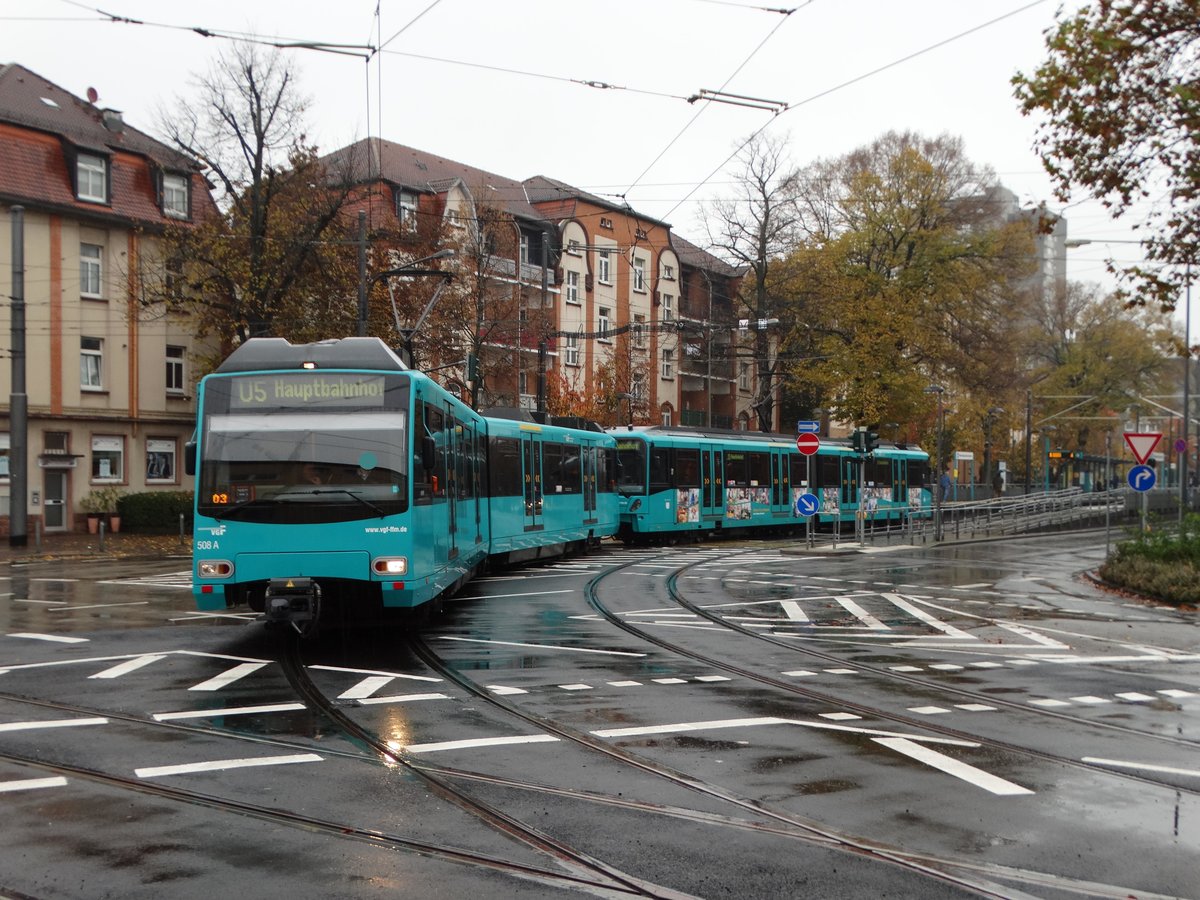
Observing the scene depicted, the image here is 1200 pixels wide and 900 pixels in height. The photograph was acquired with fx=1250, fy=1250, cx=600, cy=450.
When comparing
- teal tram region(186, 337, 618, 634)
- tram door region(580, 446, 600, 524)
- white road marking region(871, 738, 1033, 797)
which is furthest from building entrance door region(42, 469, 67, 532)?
white road marking region(871, 738, 1033, 797)

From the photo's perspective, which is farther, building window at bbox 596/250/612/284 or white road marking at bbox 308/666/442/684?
building window at bbox 596/250/612/284

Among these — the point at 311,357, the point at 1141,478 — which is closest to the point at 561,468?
the point at 1141,478

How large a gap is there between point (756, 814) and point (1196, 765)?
10.8 feet

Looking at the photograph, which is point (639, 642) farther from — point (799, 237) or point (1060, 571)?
point (799, 237)

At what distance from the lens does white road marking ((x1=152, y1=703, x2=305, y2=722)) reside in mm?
8914

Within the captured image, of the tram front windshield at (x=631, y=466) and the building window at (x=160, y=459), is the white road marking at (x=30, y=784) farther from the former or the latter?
the building window at (x=160, y=459)

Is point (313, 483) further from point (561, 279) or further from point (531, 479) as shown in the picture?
point (561, 279)

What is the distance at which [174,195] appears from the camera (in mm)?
40031

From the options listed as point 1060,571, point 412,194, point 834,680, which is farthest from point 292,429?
point 412,194

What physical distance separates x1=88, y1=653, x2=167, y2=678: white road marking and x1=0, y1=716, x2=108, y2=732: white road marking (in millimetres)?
2132

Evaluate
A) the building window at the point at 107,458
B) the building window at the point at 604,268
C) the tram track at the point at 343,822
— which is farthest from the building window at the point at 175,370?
the tram track at the point at 343,822

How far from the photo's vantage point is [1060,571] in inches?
1100

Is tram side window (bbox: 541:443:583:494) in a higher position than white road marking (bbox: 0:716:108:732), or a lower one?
higher

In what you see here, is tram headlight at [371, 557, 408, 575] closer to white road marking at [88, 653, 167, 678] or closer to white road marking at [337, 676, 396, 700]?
white road marking at [337, 676, 396, 700]
